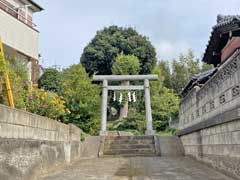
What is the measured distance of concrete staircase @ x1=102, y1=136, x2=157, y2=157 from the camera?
13914mm

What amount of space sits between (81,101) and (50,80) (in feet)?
16.7

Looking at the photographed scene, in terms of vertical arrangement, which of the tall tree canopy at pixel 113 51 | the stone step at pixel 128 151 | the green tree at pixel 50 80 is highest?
the tall tree canopy at pixel 113 51

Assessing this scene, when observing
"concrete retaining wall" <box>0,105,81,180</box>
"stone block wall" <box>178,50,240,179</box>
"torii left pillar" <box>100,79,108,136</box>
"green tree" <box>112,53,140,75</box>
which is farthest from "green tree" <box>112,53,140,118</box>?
"concrete retaining wall" <box>0,105,81,180</box>

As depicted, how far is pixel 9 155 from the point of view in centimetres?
514

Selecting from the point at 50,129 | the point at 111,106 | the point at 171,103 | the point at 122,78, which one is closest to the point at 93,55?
the point at 111,106

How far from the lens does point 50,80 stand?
20.7 meters

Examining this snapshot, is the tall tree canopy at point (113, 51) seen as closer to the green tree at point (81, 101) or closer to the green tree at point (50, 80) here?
the green tree at point (50, 80)

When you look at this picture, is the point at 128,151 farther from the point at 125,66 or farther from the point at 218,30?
the point at 125,66

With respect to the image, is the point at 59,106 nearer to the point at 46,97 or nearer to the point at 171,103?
the point at 46,97

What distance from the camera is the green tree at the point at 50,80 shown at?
66.6 ft

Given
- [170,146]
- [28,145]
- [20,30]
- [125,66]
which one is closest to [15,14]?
[20,30]

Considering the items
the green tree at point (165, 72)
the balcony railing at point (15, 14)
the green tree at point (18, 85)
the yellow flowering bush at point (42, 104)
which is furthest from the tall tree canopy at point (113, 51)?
the green tree at point (18, 85)

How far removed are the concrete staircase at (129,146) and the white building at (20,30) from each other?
486 centimetres

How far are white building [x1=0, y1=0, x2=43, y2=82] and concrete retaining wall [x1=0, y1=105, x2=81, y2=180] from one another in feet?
19.4
